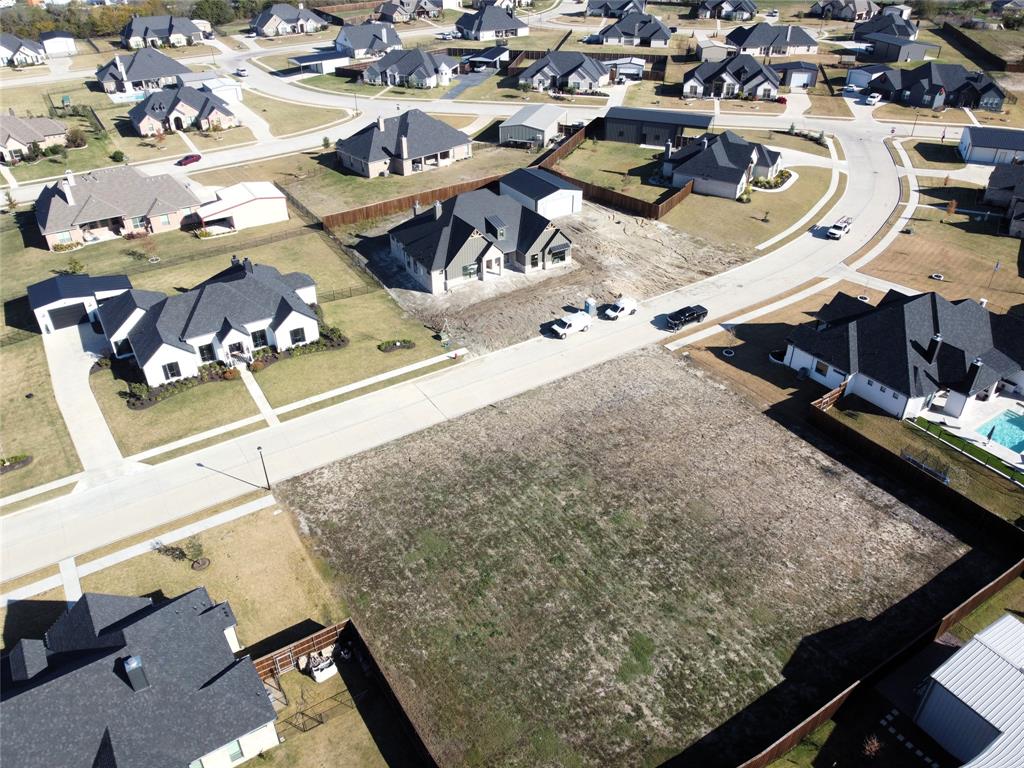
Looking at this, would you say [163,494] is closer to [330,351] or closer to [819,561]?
[330,351]

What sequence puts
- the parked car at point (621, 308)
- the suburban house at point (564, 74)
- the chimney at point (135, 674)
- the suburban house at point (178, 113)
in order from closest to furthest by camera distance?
the chimney at point (135, 674) → the parked car at point (621, 308) → the suburban house at point (178, 113) → the suburban house at point (564, 74)

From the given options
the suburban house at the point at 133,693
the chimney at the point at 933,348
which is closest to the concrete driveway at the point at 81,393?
the suburban house at the point at 133,693

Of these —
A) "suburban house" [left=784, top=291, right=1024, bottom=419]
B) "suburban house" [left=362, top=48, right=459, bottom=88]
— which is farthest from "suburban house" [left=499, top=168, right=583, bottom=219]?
"suburban house" [left=362, top=48, right=459, bottom=88]

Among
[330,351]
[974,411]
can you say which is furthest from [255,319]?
[974,411]

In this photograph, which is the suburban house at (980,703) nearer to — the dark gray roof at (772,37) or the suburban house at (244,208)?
the suburban house at (244,208)

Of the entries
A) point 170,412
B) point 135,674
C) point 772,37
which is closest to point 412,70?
point 772,37

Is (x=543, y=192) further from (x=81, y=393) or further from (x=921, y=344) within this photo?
(x=81, y=393)

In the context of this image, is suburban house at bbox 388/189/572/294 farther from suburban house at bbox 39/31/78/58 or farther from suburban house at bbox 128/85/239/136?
suburban house at bbox 39/31/78/58
